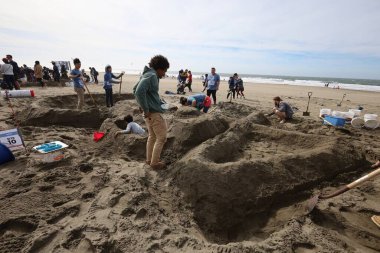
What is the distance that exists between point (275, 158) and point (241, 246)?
71.4 inches

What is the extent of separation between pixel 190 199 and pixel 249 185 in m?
0.83

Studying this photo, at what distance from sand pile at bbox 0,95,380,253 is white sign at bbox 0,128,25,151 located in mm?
267

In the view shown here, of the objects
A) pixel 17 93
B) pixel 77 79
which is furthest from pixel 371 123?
pixel 17 93

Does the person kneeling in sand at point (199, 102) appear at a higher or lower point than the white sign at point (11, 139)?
higher

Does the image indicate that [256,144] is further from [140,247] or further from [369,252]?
[140,247]

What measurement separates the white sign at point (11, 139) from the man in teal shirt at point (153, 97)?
260 centimetres

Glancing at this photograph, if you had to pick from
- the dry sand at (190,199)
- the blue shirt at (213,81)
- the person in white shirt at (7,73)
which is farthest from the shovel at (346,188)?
the person in white shirt at (7,73)

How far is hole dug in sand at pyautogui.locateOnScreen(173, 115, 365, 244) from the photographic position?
3004mm

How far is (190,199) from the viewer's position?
3.18 metres

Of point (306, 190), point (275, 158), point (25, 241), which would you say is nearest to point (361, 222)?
point (306, 190)

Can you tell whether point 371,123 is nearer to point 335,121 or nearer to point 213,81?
point 335,121

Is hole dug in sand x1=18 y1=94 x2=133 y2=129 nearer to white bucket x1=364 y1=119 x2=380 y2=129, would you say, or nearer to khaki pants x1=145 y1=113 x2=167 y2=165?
khaki pants x1=145 y1=113 x2=167 y2=165

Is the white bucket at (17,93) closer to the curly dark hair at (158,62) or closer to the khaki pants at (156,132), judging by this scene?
the khaki pants at (156,132)

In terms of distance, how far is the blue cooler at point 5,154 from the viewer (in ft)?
12.8
